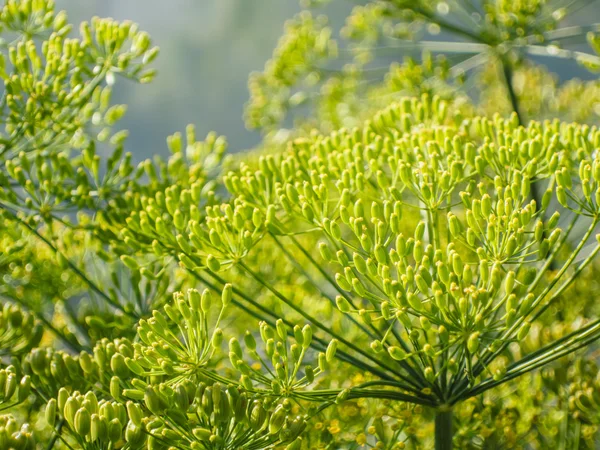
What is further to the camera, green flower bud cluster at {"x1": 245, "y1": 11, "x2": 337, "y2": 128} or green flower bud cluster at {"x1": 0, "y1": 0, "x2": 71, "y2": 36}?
green flower bud cluster at {"x1": 245, "y1": 11, "x2": 337, "y2": 128}

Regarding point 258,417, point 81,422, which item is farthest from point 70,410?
point 258,417

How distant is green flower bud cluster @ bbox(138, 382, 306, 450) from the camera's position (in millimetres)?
1800

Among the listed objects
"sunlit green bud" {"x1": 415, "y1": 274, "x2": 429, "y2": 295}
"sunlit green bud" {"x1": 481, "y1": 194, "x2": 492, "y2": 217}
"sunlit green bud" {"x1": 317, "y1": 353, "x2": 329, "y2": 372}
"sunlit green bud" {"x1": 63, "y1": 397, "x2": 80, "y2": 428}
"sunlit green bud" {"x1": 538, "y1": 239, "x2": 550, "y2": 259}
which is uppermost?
"sunlit green bud" {"x1": 481, "y1": 194, "x2": 492, "y2": 217}

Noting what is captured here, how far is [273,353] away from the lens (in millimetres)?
1835

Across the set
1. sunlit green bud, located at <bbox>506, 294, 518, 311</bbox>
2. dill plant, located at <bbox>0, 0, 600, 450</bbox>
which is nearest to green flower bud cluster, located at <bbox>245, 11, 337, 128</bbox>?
dill plant, located at <bbox>0, 0, 600, 450</bbox>

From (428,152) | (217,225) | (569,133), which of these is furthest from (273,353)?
(569,133)

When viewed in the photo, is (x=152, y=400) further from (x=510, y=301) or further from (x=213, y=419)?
(x=510, y=301)

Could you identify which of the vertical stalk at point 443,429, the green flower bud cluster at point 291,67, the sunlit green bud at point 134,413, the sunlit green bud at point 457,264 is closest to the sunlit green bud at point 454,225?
the sunlit green bud at point 457,264

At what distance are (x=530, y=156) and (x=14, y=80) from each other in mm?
1968

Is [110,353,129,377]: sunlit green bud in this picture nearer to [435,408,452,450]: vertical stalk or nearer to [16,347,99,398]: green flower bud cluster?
[16,347,99,398]: green flower bud cluster

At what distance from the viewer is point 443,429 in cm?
223

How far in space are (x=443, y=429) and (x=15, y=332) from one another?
1.62m

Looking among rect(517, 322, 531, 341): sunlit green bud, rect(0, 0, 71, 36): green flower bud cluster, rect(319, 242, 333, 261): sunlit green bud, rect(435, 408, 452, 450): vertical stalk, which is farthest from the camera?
rect(0, 0, 71, 36): green flower bud cluster

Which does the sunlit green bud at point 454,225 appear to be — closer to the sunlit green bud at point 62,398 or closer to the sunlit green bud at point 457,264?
the sunlit green bud at point 457,264
